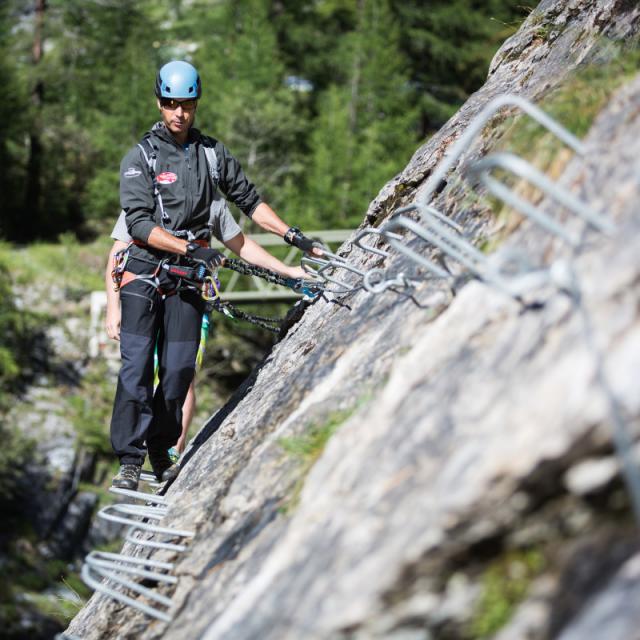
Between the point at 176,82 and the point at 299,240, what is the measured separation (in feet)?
3.62

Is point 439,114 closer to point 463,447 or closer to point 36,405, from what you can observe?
point 36,405

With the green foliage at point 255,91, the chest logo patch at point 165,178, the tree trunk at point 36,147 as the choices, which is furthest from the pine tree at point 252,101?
the chest logo patch at point 165,178

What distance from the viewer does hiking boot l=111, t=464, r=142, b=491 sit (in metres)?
5.05

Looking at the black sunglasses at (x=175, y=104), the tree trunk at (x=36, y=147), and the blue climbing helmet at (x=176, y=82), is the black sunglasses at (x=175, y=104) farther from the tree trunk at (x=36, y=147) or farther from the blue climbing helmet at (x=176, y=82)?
the tree trunk at (x=36, y=147)

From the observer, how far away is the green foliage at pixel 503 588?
6.89ft

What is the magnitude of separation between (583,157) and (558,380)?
2.89 ft

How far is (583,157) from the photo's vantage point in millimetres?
2703

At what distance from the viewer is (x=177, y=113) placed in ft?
17.2

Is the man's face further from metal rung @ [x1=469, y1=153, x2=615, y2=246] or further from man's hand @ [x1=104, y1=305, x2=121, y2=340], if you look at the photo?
metal rung @ [x1=469, y1=153, x2=615, y2=246]

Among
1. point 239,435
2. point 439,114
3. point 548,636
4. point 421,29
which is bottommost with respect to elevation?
point 548,636

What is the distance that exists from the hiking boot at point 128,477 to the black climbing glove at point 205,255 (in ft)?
3.83

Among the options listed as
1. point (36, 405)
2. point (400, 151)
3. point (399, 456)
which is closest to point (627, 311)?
point (399, 456)

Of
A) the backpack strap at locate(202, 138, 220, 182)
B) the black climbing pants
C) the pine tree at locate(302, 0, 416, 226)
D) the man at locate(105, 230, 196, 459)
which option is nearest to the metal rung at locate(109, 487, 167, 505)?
the black climbing pants

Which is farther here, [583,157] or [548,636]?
[583,157]
